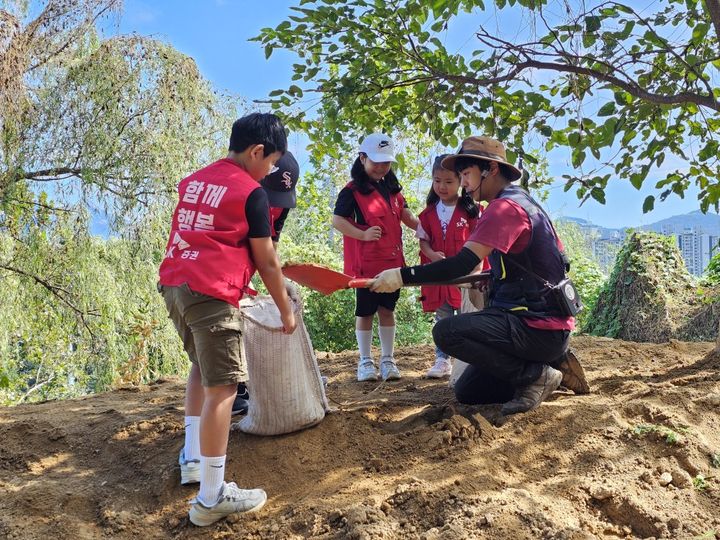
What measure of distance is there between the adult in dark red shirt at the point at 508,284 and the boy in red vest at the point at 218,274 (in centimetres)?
85

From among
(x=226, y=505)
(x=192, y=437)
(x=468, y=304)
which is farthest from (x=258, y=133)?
(x=468, y=304)

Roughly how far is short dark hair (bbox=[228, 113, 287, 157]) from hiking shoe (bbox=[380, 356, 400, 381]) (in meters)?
2.30

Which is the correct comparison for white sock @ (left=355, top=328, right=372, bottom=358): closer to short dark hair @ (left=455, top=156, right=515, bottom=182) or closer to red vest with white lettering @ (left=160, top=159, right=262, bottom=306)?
short dark hair @ (left=455, top=156, right=515, bottom=182)

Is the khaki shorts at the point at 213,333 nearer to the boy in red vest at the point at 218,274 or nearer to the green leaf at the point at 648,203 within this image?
the boy in red vest at the point at 218,274

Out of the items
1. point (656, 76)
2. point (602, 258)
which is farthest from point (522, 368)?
point (602, 258)

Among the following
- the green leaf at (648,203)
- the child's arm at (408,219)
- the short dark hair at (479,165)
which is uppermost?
the short dark hair at (479,165)

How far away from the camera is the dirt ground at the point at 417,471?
8.91 feet

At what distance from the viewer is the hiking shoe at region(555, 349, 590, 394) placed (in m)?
A: 3.85

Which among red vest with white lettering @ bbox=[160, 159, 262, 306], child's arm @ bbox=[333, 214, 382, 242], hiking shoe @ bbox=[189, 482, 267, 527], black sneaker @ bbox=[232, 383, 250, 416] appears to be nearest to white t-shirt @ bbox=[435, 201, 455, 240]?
child's arm @ bbox=[333, 214, 382, 242]

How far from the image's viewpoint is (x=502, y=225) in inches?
130

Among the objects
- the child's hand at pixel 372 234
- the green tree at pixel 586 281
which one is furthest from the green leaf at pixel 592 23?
the green tree at pixel 586 281

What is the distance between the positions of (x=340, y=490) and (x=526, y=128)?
294cm

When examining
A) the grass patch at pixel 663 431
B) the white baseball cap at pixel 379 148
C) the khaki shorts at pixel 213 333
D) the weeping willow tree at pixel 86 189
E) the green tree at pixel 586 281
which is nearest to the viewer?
the khaki shorts at pixel 213 333

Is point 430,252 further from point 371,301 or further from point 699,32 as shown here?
point 699,32
